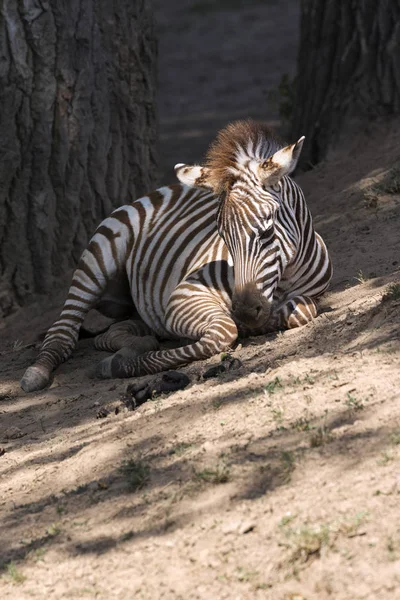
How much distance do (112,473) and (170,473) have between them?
34 centimetres

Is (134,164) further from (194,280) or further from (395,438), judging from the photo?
(395,438)

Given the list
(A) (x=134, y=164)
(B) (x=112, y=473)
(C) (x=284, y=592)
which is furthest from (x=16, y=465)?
(A) (x=134, y=164)

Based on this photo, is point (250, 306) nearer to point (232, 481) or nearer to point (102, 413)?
point (102, 413)

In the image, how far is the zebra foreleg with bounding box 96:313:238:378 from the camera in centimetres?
633

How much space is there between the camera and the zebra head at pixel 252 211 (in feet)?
20.3

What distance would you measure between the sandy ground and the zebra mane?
111cm

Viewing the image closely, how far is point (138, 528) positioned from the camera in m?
4.24

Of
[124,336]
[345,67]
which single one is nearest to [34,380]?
[124,336]

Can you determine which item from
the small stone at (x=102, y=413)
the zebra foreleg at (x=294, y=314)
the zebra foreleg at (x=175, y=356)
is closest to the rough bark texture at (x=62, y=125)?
the zebra foreleg at (x=175, y=356)

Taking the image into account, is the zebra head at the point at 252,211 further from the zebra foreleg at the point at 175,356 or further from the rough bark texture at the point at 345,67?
the rough bark texture at the point at 345,67

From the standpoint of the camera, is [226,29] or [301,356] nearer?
[301,356]

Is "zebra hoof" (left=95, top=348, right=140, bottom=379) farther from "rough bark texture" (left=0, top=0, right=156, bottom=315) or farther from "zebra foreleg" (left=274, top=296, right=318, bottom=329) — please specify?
"rough bark texture" (left=0, top=0, right=156, bottom=315)

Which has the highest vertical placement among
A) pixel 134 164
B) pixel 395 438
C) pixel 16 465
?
pixel 134 164

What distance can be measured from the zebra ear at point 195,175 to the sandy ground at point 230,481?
113 cm
